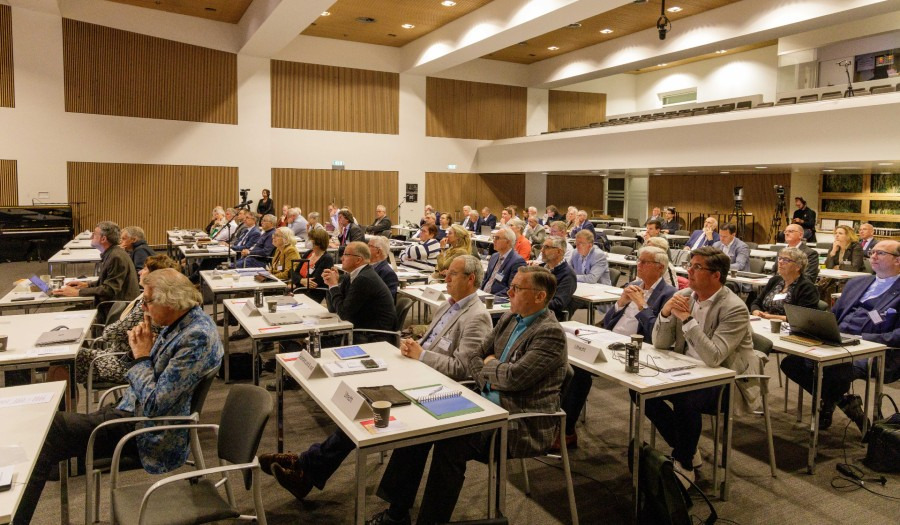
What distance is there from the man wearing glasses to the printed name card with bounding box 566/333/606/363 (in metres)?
1.71

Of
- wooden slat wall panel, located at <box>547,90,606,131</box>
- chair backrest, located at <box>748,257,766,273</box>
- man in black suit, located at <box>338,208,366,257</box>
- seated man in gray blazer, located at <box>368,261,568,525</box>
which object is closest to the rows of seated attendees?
seated man in gray blazer, located at <box>368,261,568,525</box>

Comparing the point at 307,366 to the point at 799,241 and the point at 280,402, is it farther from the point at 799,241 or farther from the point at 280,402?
the point at 799,241

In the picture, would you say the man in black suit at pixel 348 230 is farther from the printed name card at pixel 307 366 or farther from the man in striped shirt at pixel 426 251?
the printed name card at pixel 307 366

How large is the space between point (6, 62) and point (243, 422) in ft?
44.3

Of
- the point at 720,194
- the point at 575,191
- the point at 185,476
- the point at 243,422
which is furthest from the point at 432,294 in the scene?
the point at 575,191

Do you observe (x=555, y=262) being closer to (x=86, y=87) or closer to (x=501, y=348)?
(x=501, y=348)

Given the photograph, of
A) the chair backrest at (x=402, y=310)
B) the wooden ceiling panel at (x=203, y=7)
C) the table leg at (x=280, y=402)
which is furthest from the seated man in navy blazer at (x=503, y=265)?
the wooden ceiling panel at (x=203, y=7)

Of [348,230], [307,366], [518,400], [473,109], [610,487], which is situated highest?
[473,109]

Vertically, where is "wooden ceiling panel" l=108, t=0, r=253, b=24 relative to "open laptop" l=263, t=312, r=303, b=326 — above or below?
above

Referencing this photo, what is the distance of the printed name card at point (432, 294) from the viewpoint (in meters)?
5.56

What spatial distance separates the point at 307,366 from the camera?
322 centimetres

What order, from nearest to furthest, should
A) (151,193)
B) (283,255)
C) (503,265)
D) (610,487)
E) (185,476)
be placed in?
(185,476), (610,487), (503,265), (283,255), (151,193)

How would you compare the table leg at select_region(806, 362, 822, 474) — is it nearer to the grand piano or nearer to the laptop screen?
the laptop screen

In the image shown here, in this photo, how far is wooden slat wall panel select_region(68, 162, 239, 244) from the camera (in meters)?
13.7
